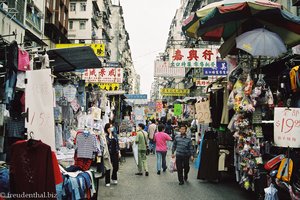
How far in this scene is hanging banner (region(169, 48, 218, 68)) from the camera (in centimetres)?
1410

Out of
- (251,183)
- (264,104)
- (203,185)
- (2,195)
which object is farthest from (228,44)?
(2,195)

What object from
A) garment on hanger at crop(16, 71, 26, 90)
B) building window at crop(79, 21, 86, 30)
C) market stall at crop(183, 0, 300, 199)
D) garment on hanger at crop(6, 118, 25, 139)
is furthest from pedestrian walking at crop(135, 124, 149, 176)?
building window at crop(79, 21, 86, 30)

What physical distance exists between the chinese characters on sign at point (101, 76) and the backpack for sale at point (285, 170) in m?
12.3

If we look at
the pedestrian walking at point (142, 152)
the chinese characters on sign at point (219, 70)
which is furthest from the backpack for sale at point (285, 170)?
the chinese characters on sign at point (219, 70)

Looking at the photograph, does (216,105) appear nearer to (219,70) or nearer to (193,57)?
(193,57)

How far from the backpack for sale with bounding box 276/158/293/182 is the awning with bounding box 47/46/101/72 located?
4.57 metres

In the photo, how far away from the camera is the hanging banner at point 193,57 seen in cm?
1410

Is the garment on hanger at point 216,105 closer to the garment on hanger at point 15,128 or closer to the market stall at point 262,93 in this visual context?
the market stall at point 262,93

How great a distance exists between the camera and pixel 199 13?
24.8ft

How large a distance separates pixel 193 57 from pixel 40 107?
1035 centimetres

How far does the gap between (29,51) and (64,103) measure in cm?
248

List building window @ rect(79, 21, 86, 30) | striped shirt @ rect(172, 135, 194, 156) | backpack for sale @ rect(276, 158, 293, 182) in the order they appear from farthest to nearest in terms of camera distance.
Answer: building window @ rect(79, 21, 86, 30) → striped shirt @ rect(172, 135, 194, 156) → backpack for sale @ rect(276, 158, 293, 182)

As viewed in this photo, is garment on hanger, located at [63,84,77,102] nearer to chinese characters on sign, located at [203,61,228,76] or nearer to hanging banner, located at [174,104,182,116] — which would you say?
chinese characters on sign, located at [203,61,228,76]

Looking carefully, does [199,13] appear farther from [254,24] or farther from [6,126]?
[6,126]
